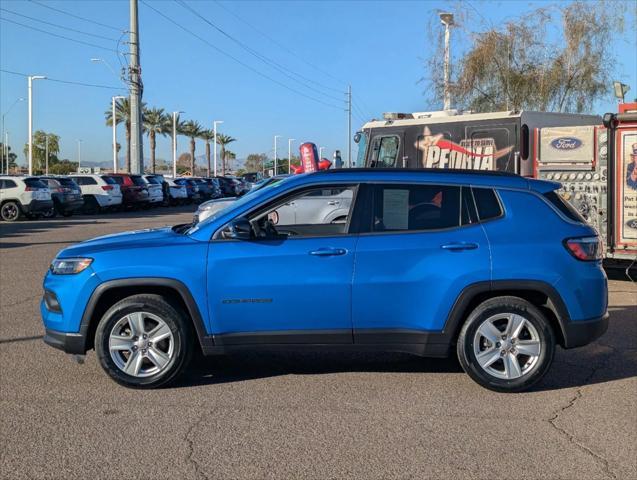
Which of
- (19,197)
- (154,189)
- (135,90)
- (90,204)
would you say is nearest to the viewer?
(19,197)

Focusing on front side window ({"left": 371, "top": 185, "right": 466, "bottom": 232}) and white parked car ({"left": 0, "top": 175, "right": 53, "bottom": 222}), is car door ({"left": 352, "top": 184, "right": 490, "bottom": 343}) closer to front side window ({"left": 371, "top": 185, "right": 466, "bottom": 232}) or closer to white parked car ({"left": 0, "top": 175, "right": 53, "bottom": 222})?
front side window ({"left": 371, "top": 185, "right": 466, "bottom": 232})

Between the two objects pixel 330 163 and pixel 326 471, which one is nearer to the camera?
pixel 326 471

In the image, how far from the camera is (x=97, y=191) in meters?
30.0

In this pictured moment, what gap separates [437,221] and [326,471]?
230 centimetres

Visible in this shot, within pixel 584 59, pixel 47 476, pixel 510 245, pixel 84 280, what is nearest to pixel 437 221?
pixel 510 245

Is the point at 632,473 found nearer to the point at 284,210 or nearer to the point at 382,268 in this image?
the point at 382,268

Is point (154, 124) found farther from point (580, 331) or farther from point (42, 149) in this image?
point (580, 331)

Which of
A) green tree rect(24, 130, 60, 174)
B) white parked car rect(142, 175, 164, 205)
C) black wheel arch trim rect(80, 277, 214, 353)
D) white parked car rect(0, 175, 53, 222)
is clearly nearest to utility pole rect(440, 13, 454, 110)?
white parked car rect(0, 175, 53, 222)

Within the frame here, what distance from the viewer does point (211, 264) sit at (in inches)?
215

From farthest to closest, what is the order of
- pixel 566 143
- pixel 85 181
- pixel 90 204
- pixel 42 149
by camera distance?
pixel 42 149 → pixel 85 181 → pixel 90 204 → pixel 566 143

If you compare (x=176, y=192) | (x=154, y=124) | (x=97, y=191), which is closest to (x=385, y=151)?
(x=97, y=191)

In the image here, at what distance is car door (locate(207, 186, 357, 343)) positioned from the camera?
17.9ft

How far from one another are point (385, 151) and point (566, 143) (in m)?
4.71

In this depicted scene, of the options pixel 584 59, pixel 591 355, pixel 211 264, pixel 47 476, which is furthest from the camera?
pixel 584 59
